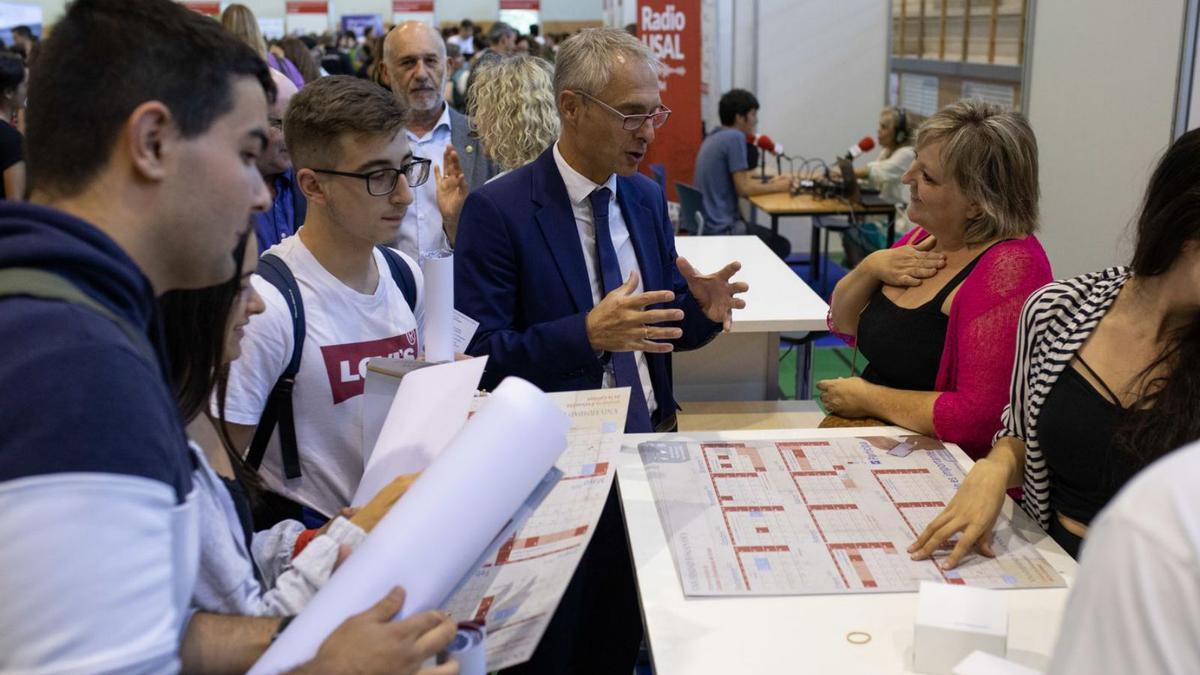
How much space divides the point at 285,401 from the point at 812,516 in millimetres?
932

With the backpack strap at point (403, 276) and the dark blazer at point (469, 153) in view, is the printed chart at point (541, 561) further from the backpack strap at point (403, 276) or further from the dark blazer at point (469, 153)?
the dark blazer at point (469, 153)

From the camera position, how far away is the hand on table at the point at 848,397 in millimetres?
2188

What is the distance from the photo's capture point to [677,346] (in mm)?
2404

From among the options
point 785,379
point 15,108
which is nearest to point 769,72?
point 785,379

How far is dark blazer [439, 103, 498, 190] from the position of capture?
396 cm

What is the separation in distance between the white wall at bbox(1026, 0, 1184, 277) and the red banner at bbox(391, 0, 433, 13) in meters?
18.3

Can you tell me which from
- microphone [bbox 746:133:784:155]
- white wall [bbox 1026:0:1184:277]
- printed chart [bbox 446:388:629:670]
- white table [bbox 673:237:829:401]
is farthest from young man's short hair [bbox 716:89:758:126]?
printed chart [bbox 446:388:629:670]

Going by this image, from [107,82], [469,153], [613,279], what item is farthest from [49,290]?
[469,153]

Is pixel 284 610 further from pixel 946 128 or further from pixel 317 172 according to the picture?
pixel 946 128

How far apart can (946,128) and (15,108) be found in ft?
12.2

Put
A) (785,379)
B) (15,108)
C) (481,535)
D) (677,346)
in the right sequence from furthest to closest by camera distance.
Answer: (785,379), (15,108), (677,346), (481,535)

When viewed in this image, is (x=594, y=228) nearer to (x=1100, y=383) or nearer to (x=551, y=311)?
(x=551, y=311)

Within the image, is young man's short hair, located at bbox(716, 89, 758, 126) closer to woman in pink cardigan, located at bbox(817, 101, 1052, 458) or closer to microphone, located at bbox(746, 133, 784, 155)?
microphone, located at bbox(746, 133, 784, 155)

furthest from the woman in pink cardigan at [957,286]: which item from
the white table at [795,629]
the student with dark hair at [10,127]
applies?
the student with dark hair at [10,127]
